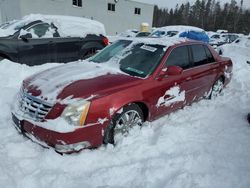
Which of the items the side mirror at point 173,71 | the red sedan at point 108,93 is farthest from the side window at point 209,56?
the side mirror at point 173,71

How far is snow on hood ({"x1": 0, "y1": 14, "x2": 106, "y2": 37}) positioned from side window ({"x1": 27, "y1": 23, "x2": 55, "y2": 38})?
0.60 ft

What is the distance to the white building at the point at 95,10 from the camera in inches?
841

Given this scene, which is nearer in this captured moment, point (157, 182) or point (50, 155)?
point (157, 182)

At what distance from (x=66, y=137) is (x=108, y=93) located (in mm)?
774

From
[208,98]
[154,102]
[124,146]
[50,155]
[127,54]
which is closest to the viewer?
[50,155]

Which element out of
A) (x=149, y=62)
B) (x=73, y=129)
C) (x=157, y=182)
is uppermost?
(x=149, y=62)

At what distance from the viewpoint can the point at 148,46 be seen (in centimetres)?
453

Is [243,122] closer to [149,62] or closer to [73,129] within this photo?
[149,62]

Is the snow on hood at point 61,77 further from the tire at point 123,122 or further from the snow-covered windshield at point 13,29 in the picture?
the snow-covered windshield at point 13,29

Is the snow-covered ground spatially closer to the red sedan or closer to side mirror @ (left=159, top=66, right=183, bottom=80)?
the red sedan

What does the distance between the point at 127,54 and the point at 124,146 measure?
163cm

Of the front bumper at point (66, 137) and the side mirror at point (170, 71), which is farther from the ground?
the side mirror at point (170, 71)

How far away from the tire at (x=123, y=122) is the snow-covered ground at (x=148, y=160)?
0.35 feet

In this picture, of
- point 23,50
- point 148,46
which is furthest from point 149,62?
point 23,50
